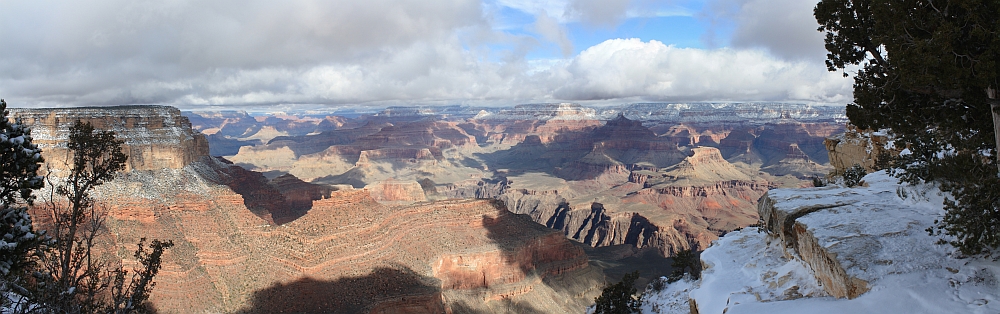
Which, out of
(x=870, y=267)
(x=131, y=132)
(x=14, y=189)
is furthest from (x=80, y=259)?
(x=131, y=132)

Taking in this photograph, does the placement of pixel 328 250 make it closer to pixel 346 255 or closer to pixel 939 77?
pixel 346 255

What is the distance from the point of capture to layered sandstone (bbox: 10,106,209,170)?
50.9 meters

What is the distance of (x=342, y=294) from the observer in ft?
116

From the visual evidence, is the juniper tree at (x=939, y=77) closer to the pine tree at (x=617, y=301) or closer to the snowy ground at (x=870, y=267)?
the snowy ground at (x=870, y=267)

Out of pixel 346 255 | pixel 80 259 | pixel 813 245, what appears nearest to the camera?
pixel 80 259

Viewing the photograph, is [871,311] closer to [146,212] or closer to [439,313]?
[439,313]

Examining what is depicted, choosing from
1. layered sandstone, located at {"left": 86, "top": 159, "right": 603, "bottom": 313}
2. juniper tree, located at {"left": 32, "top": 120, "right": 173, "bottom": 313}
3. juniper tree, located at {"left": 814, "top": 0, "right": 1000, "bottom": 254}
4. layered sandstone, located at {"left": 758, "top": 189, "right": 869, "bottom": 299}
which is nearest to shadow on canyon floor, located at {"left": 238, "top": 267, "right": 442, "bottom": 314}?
layered sandstone, located at {"left": 86, "top": 159, "right": 603, "bottom": 313}

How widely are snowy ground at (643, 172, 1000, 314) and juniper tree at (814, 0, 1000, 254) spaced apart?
67 centimetres

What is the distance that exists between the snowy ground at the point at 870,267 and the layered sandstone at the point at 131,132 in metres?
54.2

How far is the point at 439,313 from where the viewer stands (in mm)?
37062

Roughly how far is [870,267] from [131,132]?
66.1 metres

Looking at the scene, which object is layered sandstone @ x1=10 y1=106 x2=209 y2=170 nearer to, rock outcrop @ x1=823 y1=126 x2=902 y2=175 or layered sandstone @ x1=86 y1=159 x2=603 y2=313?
layered sandstone @ x1=86 y1=159 x2=603 y2=313

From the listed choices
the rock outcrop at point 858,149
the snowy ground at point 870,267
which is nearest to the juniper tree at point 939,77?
the snowy ground at point 870,267

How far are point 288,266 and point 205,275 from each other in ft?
17.6
